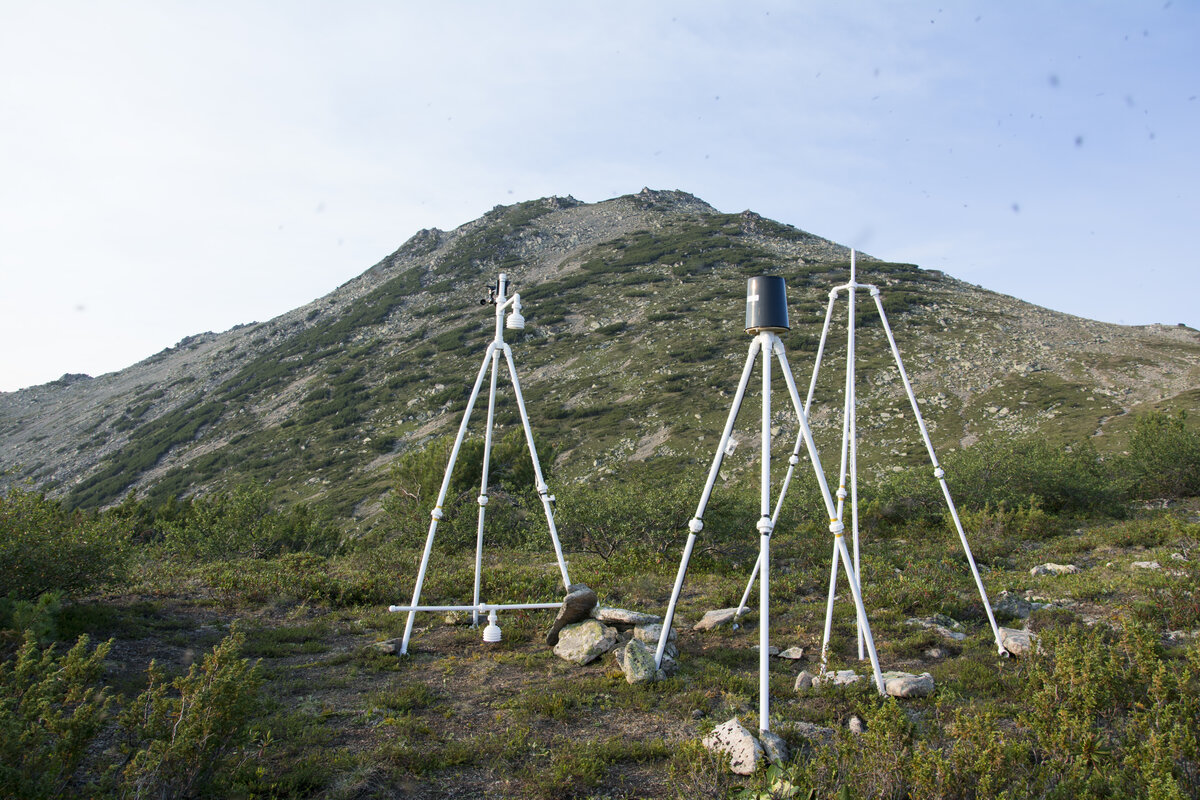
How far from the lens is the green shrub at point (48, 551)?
247 inches

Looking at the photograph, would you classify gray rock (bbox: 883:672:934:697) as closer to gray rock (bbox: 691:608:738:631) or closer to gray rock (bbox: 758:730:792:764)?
gray rock (bbox: 758:730:792:764)

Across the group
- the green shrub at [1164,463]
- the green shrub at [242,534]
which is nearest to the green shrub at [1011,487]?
the green shrub at [1164,463]

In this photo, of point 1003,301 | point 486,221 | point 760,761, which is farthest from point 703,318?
point 486,221

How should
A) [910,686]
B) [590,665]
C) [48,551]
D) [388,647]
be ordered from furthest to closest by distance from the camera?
1. [388,647]
2. [48,551]
3. [590,665]
4. [910,686]

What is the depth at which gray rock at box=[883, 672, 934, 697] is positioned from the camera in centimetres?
532

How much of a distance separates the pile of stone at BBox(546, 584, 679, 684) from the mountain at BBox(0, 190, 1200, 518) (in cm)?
1213

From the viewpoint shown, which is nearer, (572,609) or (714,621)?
(572,609)

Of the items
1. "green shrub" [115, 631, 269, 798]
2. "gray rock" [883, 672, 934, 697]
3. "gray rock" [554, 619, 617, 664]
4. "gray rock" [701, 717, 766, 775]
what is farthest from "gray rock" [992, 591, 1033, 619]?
"green shrub" [115, 631, 269, 798]

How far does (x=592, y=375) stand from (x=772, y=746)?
1493 inches

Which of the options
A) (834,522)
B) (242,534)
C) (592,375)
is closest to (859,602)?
(834,522)

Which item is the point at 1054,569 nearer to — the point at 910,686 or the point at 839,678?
the point at 910,686

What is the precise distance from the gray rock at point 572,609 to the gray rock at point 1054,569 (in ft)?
22.7

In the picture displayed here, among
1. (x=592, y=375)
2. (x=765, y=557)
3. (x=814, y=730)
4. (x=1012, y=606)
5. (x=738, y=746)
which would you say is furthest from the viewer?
(x=592, y=375)

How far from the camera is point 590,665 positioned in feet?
20.7
